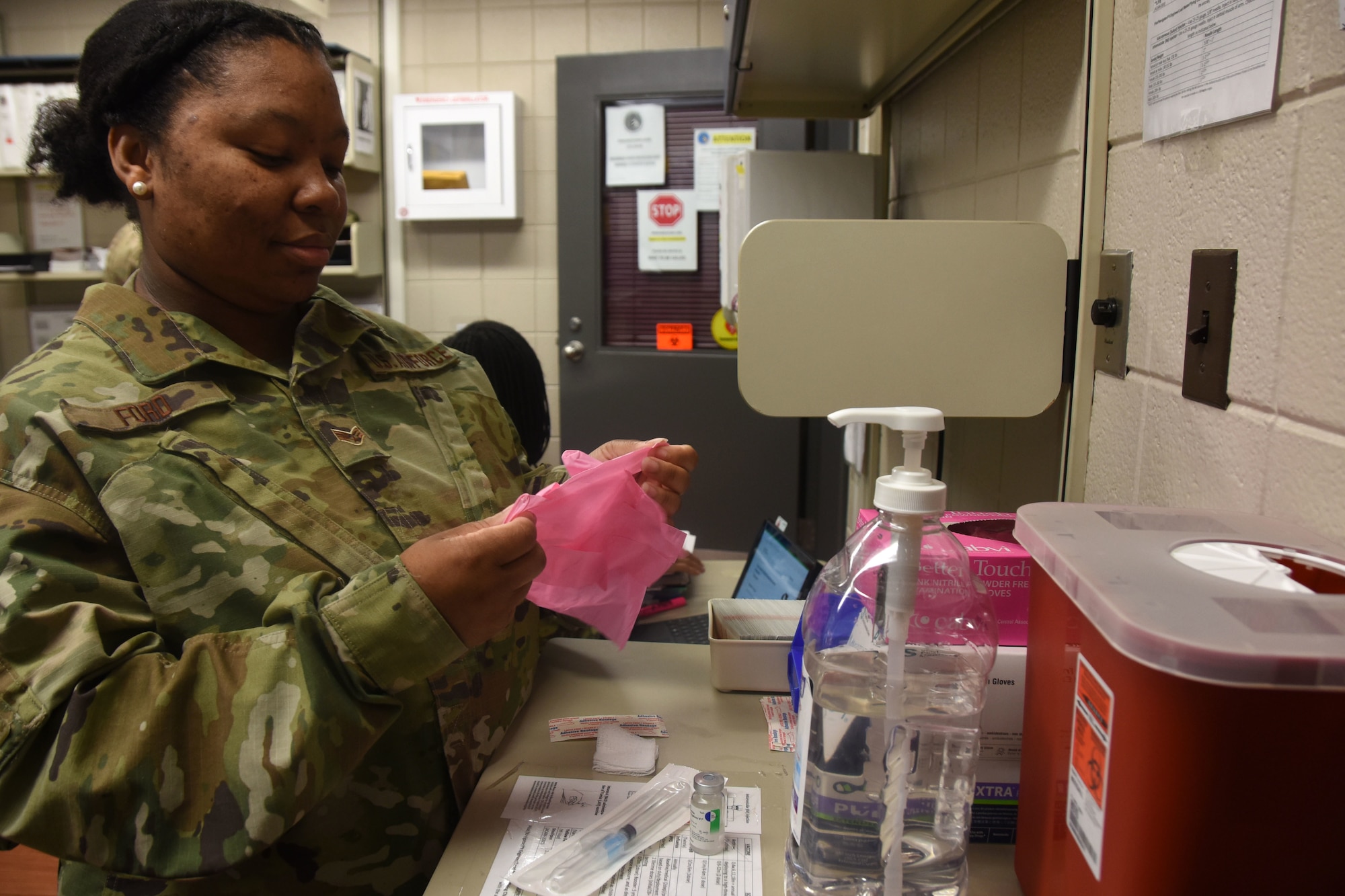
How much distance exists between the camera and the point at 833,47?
1425 millimetres

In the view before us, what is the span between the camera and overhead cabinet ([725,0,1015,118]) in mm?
1197

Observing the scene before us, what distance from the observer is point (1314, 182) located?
23.5 inches

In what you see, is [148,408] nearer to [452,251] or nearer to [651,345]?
[651,345]

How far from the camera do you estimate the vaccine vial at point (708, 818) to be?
0.75 m

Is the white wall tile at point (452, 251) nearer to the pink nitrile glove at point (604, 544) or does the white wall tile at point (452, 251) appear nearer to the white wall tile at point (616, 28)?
the white wall tile at point (616, 28)

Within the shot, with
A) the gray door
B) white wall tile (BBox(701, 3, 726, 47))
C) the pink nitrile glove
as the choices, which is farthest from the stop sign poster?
the pink nitrile glove

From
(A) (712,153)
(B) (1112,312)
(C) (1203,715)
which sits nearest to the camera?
(C) (1203,715)

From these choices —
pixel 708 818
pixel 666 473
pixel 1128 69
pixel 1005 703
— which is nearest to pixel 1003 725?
pixel 1005 703

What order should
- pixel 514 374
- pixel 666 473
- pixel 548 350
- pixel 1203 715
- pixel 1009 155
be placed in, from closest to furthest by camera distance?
1. pixel 1203 715
2. pixel 666 473
3. pixel 1009 155
4. pixel 514 374
5. pixel 548 350

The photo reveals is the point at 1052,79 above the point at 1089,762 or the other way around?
above

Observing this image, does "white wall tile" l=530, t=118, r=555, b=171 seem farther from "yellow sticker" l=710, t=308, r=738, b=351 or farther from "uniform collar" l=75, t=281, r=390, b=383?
"uniform collar" l=75, t=281, r=390, b=383

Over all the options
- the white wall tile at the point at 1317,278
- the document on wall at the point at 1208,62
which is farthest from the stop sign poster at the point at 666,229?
the white wall tile at the point at 1317,278

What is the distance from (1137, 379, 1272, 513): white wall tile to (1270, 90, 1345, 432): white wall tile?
6 cm

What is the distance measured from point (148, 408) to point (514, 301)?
2614mm
